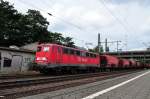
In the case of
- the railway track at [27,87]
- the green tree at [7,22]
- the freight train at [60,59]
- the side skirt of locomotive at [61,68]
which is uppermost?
the green tree at [7,22]

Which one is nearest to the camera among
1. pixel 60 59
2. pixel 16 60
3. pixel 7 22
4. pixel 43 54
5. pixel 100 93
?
pixel 100 93

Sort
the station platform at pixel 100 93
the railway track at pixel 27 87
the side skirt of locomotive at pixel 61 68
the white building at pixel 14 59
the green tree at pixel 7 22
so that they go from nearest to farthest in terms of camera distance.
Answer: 1. the station platform at pixel 100 93
2. the railway track at pixel 27 87
3. the side skirt of locomotive at pixel 61 68
4. the white building at pixel 14 59
5. the green tree at pixel 7 22

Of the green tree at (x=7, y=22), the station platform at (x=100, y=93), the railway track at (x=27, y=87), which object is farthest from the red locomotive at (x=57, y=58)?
the green tree at (x=7, y=22)

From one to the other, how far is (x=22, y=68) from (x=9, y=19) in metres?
31.3

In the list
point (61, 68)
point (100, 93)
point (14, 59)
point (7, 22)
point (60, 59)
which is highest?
point (7, 22)

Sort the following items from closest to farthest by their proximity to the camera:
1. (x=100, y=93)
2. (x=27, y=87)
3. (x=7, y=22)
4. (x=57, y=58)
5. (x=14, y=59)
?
(x=100, y=93), (x=27, y=87), (x=57, y=58), (x=14, y=59), (x=7, y=22)

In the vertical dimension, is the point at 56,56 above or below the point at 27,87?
above

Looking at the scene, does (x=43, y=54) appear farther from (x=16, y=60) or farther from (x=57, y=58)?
(x=16, y=60)

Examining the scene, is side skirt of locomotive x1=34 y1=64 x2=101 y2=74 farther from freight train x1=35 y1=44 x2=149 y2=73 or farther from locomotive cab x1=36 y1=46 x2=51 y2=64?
locomotive cab x1=36 y1=46 x2=51 y2=64

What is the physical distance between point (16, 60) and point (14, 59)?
0.53 m

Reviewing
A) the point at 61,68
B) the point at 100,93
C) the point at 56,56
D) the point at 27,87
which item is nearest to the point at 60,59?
the point at 56,56

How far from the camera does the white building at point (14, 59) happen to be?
3475 centimetres

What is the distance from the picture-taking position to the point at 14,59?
3684 cm

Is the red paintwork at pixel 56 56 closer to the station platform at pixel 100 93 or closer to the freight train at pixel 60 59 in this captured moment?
the freight train at pixel 60 59
